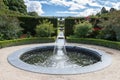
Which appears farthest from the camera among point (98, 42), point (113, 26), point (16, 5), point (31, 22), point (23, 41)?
point (16, 5)

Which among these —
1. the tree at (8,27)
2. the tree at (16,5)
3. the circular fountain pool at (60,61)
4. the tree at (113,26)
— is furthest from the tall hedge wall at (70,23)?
the tree at (16,5)


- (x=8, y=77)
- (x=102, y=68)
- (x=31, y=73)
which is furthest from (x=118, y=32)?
(x=8, y=77)

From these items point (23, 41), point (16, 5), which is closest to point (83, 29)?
point (23, 41)

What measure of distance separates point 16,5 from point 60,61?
26.3 meters

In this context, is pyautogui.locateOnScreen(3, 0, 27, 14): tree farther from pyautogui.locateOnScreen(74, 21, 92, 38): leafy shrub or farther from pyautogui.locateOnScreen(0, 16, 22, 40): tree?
pyautogui.locateOnScreen(74, 21, 92, 38): leafy shrub

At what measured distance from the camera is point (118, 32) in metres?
15.1

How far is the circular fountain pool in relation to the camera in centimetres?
823

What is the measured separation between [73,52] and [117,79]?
6.61 m

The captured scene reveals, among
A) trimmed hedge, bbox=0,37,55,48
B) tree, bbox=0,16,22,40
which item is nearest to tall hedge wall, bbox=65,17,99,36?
trimmed hedge, bbox=0,37,55,48

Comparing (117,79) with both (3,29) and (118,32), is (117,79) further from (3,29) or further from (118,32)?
(3,29)

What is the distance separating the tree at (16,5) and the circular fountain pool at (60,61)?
844 inches

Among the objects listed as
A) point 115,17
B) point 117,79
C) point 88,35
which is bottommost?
point 117,79

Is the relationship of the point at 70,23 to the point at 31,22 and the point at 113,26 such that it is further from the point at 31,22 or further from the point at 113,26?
the point at 113,26

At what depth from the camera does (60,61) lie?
1076 centimetres
